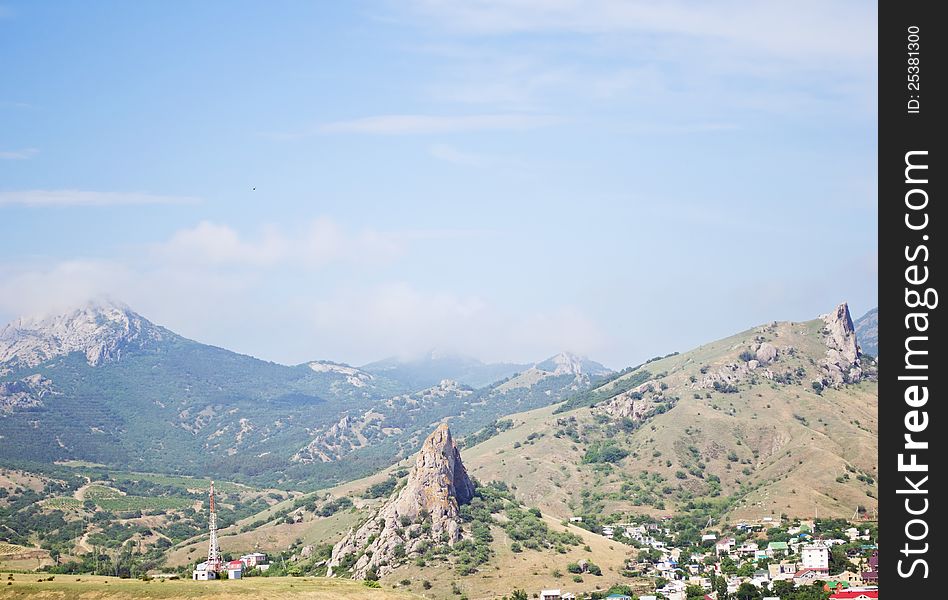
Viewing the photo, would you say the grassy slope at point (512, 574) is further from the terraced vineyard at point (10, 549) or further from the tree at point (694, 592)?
the terraced vineyard at point (10, 549)

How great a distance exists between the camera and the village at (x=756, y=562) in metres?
124

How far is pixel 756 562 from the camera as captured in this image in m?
148

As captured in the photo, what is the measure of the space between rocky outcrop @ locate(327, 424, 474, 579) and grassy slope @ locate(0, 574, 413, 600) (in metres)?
35.2

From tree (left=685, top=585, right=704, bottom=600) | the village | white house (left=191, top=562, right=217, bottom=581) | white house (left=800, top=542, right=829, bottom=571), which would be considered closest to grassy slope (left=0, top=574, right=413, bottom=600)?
white house (left=191, top=562, right=217, bottom=581)

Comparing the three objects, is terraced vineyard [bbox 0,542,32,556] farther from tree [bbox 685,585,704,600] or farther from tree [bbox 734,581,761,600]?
tree [bbox 734,581,761,600]

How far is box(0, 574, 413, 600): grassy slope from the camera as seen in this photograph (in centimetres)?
9212

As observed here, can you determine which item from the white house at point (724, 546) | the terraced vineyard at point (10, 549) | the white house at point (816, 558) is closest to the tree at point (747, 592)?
the white house at point (816, 558)
